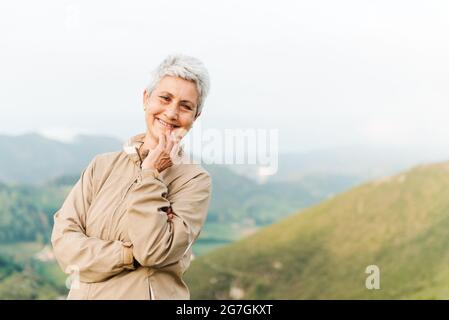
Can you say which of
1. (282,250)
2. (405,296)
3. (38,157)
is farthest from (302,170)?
(405,296)

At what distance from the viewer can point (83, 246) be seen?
2104 millimetres

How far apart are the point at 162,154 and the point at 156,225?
0.24m

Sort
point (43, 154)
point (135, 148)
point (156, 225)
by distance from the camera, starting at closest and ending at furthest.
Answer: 1. point (156, 225)
2. point (135, 148)
3. point (43, 154)

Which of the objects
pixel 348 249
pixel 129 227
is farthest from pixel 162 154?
pixel 348 249

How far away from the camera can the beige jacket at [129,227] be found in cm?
199

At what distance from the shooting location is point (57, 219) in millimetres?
2246

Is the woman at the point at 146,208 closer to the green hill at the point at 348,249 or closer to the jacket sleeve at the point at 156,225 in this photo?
the jacket sleeve at the point at 156,225

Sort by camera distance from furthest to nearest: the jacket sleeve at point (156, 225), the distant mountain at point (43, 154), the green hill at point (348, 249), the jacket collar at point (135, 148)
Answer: the distant mountain at point (43, 154), the green hill at point (348, 249), the jacket collar at point (135, 148), the jacket sleeve at point (156, 225)

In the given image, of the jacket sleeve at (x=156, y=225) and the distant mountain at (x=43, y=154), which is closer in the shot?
the jacket sleeve at (x=156, y=225)

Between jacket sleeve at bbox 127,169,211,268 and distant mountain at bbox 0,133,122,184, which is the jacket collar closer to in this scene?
jacket sleeve at bbox 127,169,211,268

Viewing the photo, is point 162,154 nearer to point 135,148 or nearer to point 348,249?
point 135,148

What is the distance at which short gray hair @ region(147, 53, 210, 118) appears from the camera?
7.01 ft

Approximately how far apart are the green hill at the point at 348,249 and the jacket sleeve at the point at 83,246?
840cm

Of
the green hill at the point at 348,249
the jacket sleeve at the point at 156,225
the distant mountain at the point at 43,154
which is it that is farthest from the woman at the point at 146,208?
the distant mountain at the point at 43,154
